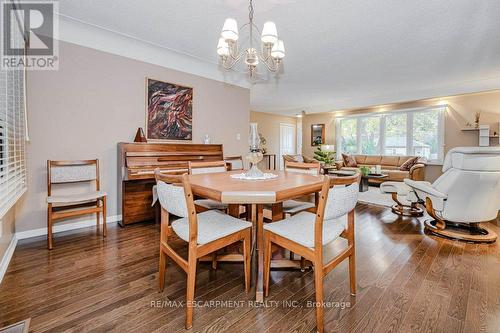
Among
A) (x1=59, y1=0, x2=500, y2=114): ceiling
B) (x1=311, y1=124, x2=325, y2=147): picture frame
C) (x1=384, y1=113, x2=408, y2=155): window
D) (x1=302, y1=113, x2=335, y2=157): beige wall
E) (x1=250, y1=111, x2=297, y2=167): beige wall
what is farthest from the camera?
(x1=250, y1=111, x2=297, y2=167): beige wall

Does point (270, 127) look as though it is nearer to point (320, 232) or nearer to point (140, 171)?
point (140, 171)

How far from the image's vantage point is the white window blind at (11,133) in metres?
1.76

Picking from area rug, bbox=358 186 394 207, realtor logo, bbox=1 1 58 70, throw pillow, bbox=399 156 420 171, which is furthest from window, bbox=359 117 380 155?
realtor logo, bbox=1 1 58 70

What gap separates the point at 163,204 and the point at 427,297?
1901mm

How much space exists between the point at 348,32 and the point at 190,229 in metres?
3.01

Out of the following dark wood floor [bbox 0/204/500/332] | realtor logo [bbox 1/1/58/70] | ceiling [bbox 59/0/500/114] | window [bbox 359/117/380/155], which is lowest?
dark wood floor [bbox 0/204/500/332]

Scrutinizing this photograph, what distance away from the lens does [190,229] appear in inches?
55.7

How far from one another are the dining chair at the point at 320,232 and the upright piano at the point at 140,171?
199 centimetres

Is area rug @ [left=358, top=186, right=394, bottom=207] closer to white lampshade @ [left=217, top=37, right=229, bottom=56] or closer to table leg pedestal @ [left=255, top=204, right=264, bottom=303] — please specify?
table leg pedestal @ [left=255, top=204, right=264, bottom=303]

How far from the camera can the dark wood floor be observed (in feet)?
4.66

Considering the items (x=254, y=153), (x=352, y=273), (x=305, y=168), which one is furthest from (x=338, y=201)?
(x=305, y=168)

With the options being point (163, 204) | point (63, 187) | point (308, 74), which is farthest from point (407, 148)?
point (63, 187)

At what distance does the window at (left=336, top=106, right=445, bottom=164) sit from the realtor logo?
7453mm

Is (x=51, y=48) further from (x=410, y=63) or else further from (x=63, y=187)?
(x=410, y=63)
